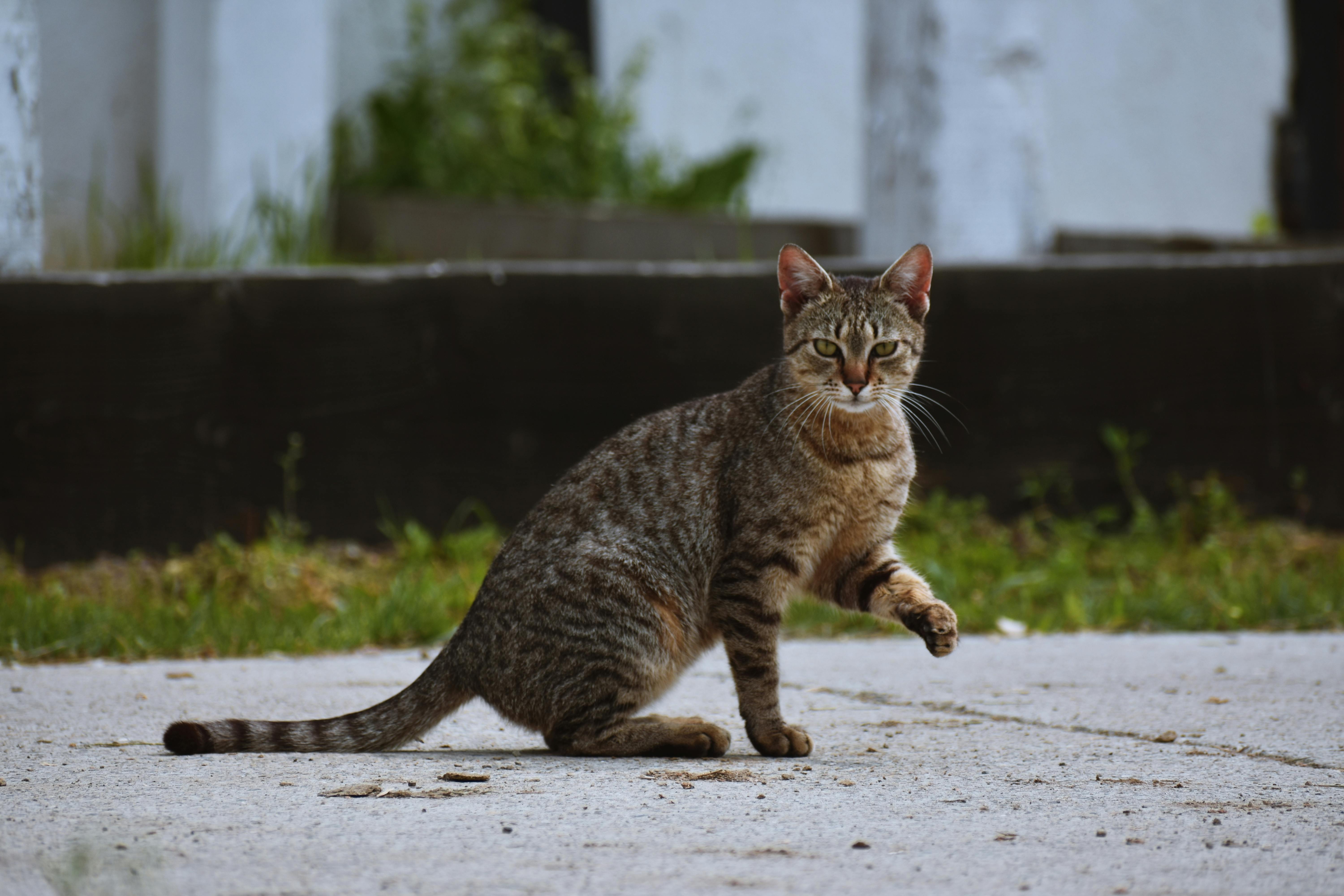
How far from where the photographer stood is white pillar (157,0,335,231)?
7.22 m

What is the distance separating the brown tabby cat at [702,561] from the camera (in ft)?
9.94

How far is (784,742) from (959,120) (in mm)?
4171

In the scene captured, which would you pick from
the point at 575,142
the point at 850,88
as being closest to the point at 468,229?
the point at 575,142

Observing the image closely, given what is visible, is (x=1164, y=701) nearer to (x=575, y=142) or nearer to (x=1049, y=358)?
(x=1049, y=358)

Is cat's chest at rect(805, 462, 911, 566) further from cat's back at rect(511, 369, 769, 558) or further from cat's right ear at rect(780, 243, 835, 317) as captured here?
cat's right ear at rect(780, 243, 835, 317)

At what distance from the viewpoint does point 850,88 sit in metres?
10.6

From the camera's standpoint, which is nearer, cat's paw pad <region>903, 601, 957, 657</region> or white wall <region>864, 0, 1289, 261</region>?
cat's paw pad <region>903, 601, 957, 657</region>

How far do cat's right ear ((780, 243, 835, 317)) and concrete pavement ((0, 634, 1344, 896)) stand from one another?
3.29ft

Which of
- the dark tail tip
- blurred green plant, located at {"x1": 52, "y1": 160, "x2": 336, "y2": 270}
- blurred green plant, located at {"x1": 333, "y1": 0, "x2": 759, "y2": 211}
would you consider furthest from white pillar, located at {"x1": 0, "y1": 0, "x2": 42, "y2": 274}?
blurred green plant, located at {"x1": 333, "y1": 0, "x2": 759, "y2": 211}

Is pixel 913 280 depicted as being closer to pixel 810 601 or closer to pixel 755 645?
pixel 810 601

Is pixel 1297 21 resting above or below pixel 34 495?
above

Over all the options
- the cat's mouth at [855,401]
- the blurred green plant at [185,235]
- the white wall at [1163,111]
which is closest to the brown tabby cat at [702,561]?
the cat's mouth at [855,401]

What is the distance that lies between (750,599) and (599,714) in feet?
1.34

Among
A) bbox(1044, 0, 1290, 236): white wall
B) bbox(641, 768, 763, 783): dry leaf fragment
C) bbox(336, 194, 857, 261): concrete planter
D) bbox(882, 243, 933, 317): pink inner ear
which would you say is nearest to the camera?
bbox(641, 768, 763, 783): dry leaf fragment
